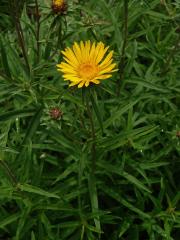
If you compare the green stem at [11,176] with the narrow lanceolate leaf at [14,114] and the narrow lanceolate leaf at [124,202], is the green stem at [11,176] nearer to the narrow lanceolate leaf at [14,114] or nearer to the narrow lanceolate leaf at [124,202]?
the narrow lanceolate leaf at [14,114]

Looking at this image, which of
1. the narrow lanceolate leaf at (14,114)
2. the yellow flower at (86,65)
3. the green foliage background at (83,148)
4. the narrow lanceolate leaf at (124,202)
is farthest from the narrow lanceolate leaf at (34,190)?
the yellow flower at (86,65)

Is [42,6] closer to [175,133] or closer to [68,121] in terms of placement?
[68,121]

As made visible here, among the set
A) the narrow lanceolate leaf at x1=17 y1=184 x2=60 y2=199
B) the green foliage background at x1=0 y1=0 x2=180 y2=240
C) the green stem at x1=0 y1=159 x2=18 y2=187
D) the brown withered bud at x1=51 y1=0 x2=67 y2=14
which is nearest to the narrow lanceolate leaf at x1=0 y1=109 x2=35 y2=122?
the green foliage background at x1=0 y1=0 x2=180 y2=240

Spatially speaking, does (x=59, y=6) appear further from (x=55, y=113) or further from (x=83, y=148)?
(x=83, y=148)

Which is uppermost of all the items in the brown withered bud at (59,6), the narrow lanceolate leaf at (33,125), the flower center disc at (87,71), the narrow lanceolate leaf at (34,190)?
the brown withered bud at (59,6)

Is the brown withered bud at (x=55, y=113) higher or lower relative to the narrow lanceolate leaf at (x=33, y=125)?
higher

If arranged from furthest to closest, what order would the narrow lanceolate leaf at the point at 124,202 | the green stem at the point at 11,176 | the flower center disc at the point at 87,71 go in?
the narrow lanceolate leaf at the point at 124,202 < the green stem at the point at 11,176 < the flower center disc at the point at 87,71

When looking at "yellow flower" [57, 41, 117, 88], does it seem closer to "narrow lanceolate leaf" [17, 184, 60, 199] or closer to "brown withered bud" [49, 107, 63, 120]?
Result: "brown withered bud" [49, 107, 63, 120]
